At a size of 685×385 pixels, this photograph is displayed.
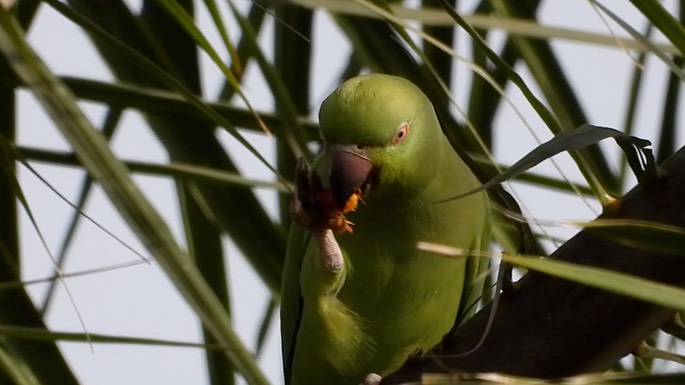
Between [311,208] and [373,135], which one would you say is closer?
[311,208]

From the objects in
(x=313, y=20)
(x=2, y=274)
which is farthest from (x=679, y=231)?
(x=313, y=20)

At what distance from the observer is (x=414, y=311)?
5.83 ft

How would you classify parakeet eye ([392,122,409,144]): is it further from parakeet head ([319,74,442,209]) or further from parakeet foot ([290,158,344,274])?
parakeet foot ([290,158,344,274])

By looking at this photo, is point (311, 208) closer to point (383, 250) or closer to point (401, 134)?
point (401, 134)

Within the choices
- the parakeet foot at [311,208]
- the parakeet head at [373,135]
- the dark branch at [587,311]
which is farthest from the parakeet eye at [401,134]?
the dark branch at [587,311]

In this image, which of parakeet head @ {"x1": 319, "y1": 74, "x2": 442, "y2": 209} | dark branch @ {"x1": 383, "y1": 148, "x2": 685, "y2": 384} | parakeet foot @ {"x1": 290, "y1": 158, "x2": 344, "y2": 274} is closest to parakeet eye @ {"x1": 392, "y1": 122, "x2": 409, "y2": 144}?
parakeet head @ {"x1": 319, "y1": 74, "x2": 442, "y2": 209}

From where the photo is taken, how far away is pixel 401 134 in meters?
1.59

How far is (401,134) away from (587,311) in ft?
2.82

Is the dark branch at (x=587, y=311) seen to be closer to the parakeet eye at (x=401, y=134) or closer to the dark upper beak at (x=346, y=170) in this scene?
the dark upper beak at (x=346, y=170)

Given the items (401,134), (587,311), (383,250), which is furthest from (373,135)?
(587,311)

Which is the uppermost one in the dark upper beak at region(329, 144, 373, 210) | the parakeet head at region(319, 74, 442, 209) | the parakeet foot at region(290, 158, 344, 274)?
the parakeet head at region(319, 74, 442, 209)

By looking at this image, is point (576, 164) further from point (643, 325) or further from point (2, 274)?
point (2, 274)

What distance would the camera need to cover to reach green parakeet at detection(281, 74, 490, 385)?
60.7 inches

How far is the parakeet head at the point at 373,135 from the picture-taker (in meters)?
1.49
